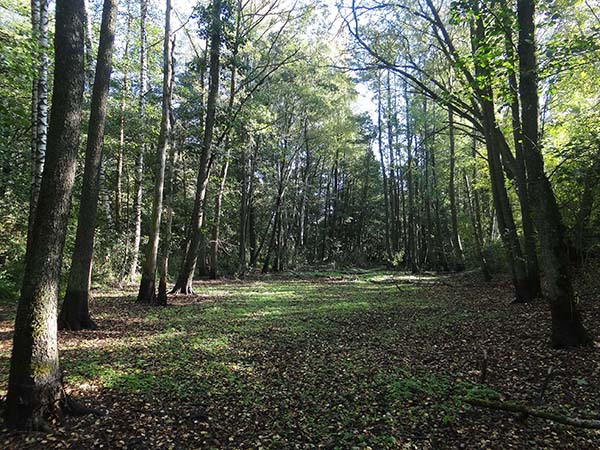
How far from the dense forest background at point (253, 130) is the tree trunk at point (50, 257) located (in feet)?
0.07

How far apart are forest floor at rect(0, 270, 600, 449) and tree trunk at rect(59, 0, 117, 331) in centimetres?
78

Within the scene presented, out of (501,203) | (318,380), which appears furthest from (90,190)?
(501,203)

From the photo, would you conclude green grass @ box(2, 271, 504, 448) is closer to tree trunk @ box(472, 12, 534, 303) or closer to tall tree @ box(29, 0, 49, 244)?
tree trunk @ box(472, 12, 534, 303)

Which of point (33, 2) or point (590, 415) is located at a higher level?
point (33, 2)

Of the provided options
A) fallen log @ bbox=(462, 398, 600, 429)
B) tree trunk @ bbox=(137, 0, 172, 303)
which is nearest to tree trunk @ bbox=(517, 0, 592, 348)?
fallen log @ bbox=(462, 398, 600, 429)

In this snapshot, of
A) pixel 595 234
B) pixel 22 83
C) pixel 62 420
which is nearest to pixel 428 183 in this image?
pixel 595 234

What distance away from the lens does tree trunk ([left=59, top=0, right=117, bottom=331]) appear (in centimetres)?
779

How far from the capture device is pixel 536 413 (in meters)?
3.79

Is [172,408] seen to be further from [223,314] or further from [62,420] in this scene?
[223,314]

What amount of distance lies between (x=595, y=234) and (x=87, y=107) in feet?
63.1

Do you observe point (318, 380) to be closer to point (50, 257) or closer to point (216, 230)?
point (50, 257)

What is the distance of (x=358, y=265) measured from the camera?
3469cm

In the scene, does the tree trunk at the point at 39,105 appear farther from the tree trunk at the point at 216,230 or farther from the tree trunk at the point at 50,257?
the tree trunk at the point at 216,230

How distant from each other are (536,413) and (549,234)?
337 centimetres
